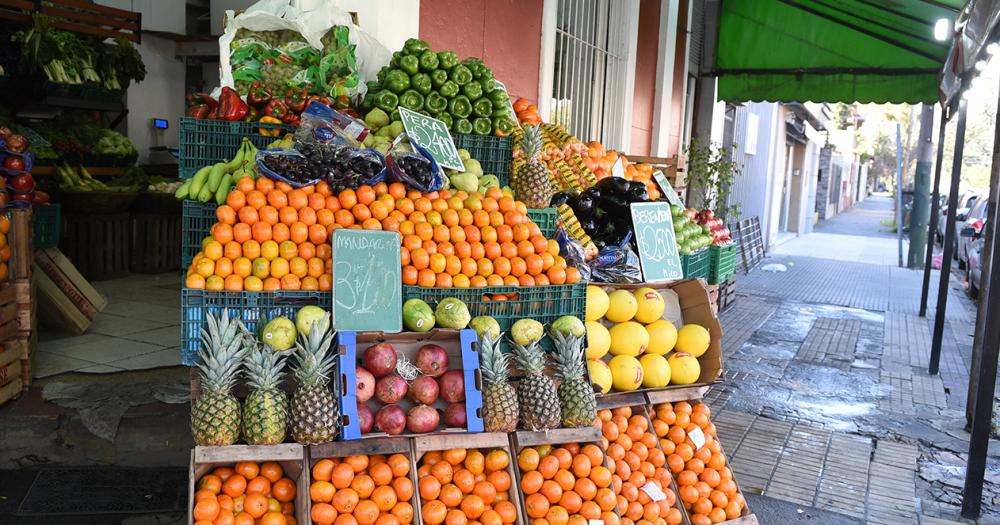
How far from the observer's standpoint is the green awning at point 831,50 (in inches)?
354

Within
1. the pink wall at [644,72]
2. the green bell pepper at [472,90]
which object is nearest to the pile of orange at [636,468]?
the green bell pepper at [472,90]

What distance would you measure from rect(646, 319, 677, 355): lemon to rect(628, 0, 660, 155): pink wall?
6718 millimetres

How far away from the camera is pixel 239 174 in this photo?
11.7ft

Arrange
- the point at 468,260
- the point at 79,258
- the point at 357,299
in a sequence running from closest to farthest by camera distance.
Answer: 1. the point at 357,299
2. the point at 468,260
3. the point at 79,258

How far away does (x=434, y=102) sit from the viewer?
184 inches

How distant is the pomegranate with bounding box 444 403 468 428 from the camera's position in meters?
3.15

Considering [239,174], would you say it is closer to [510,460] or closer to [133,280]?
[510,460]

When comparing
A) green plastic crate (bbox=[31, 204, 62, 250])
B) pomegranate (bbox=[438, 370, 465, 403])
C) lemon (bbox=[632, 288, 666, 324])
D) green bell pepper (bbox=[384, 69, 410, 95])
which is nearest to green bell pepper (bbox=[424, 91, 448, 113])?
green bell pepper (bbox=[384, 69, 410, 95])

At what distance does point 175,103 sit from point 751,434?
938 cm

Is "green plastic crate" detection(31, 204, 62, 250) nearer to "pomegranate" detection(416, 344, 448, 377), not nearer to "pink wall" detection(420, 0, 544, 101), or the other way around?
"pink wall" detection(420, 0, 544, 101)

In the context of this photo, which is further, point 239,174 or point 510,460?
point 239,174

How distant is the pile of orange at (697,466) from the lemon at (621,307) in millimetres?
508

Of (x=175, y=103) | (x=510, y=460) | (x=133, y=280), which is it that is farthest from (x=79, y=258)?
(x=510, y=460)

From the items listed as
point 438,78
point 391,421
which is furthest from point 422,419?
point 438,78
